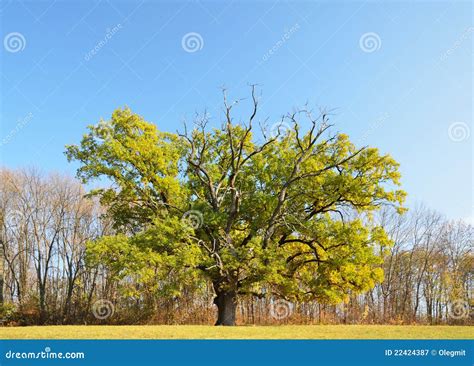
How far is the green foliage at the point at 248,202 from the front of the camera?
20625mm

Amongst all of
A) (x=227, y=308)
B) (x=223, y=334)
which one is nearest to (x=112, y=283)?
(x=227, y=308)

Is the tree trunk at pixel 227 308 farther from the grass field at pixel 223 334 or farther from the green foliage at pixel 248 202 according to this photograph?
the grass field at pixel 223 334

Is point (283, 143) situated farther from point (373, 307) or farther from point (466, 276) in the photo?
point (466, 276)

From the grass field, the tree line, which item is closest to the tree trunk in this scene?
the tree line

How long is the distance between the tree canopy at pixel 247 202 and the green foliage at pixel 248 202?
0.05 metres

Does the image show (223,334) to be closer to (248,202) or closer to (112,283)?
(248,202)

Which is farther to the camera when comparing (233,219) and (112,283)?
(112,283)

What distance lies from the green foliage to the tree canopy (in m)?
0.05

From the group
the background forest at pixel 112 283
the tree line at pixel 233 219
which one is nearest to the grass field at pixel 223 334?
the tree line at pixel 233 219

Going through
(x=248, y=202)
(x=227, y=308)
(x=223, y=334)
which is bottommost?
(x=223, y=334)

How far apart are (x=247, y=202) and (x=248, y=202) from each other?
53 mm

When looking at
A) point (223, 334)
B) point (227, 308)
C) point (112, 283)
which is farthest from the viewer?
point (112, 283)

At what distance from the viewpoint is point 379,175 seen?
22.6 metres

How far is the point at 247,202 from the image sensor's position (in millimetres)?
23359
